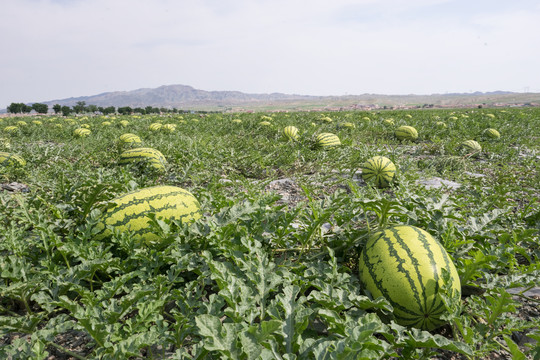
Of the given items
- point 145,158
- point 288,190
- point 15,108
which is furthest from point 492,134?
point 15,108

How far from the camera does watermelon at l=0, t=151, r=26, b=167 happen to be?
15.6 ft

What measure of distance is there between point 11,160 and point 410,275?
615cm

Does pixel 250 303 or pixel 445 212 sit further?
pixel 445 212

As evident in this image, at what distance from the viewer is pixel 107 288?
1.78m

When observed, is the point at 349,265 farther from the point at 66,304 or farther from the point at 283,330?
the point at 66,304

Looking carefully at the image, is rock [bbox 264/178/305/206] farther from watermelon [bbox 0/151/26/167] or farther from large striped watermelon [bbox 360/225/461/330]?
watermelon [bbox 0/151/26/167]

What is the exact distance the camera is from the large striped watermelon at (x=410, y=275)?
1.88 meters

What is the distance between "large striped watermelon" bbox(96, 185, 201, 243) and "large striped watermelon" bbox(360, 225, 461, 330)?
1685 mm

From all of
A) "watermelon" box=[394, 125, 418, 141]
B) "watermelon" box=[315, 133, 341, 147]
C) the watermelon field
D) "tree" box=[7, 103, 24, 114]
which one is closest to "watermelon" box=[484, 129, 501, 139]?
"watermelon" box=[394, 125, 418, 141]

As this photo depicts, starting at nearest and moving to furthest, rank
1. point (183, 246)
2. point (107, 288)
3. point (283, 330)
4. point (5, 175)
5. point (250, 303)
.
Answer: point (283, 330) → point (250, 303) → point (107, 288) → point (183, 246) → point (5, 175)

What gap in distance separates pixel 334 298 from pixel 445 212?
149 centimetres

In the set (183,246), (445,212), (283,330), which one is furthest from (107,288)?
(445,212)

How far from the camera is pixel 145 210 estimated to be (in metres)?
2.61

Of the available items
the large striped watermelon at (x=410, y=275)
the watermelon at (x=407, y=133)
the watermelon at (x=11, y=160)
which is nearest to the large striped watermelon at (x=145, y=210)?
the large striped watermelon at (x=410, y=275)
